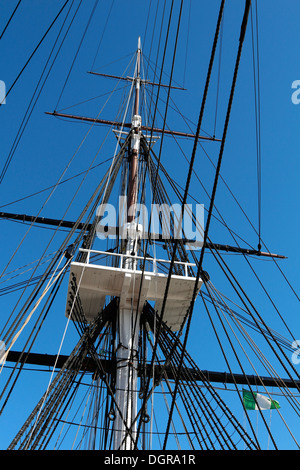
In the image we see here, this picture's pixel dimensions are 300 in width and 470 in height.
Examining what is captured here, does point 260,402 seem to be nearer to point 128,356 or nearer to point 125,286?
point 128,356

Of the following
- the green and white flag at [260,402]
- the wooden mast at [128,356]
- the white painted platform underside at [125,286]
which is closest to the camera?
the wooden mast at [128,356]

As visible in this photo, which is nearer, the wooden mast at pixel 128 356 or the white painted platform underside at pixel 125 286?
the wooden mast at pixel 128 356

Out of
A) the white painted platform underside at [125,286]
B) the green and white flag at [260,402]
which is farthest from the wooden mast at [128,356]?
the green and white flag at [260,402]

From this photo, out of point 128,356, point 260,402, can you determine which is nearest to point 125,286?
point 128,356

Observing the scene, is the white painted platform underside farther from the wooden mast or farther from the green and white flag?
the green and white flag

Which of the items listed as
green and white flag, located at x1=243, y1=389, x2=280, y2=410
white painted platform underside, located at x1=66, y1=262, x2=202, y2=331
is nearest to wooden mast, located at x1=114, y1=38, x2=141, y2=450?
white painted platform underside, located at x1=66, y1=262, x2=202, y2=331

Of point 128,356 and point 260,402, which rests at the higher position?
point 260,402

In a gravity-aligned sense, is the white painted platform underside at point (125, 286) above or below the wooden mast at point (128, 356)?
above

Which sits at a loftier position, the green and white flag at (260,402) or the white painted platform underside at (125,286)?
the white painted platform underside at (125,286)

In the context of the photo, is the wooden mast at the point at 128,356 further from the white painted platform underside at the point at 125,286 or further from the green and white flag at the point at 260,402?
the green and white flag at the point at 260,402

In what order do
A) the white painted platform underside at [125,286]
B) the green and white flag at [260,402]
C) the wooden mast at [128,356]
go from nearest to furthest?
1. the wooden mast at [128,356]
2. the white painted platform underside at [125,286]
3. the green and white flag at [260,402]

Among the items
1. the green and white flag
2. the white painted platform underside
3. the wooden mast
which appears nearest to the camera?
the wooden mast
